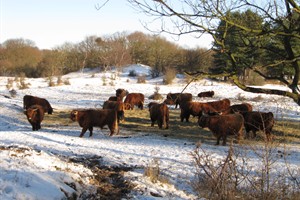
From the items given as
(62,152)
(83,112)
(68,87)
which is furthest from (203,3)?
(68,87)

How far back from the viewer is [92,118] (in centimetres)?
1325

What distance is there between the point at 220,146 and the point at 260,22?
5690mm

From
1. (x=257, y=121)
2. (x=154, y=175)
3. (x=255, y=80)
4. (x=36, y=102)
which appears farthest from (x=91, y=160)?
(x=255, y=80)

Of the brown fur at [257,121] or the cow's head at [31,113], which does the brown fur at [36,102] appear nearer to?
the cow's head at [31,113]

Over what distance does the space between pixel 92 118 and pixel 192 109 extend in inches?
248

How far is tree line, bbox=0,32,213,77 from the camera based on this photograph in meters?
54.4

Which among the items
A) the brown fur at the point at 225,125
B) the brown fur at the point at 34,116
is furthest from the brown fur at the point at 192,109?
the brown fur at the point at 34,116

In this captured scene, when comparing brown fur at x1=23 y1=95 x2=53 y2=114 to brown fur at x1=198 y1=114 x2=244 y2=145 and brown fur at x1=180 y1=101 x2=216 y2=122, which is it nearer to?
brown fur at x1=180 y1=101 x2=216 y2=122

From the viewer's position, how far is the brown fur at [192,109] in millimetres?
17719

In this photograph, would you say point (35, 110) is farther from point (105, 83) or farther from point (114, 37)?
point (114, 37)

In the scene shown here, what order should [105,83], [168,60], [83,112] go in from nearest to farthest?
[83,112] → [105,83] → [168,60]

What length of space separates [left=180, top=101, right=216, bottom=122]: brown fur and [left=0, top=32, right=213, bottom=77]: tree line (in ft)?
111

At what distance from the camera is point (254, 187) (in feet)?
18.3

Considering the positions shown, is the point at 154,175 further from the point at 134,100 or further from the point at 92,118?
the point at 134,100
